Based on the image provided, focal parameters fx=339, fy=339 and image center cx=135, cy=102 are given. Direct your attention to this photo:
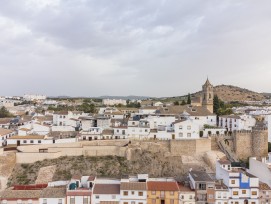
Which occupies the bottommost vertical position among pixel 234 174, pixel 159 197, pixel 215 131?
pixel 159 197

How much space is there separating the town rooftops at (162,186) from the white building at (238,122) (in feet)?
66.0

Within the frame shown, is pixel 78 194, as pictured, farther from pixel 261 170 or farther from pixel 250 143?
pixel 250 143

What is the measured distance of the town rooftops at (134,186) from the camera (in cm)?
3309

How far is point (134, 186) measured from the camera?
110 ft

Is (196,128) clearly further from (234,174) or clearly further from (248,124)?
(234,174)

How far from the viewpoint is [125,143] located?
45.9m

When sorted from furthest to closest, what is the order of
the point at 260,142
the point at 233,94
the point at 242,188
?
the point at 233,94
the point at 260,142
the point at 242,188

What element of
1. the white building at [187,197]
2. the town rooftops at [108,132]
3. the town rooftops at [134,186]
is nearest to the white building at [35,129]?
the town rooftops at [108,132]

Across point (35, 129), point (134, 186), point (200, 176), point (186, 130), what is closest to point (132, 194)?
point (134, 186)

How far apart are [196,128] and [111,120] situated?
14.9 metres

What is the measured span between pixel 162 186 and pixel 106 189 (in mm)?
5575

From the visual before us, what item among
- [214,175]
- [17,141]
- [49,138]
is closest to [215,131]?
[214,175]

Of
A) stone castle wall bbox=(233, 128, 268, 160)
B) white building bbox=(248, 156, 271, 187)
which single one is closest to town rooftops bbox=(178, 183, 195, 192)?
white building bbox=(248, 156, 271, 187)

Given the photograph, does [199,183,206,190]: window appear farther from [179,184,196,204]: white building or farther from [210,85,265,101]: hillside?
[210,85,265,101]: hillside
